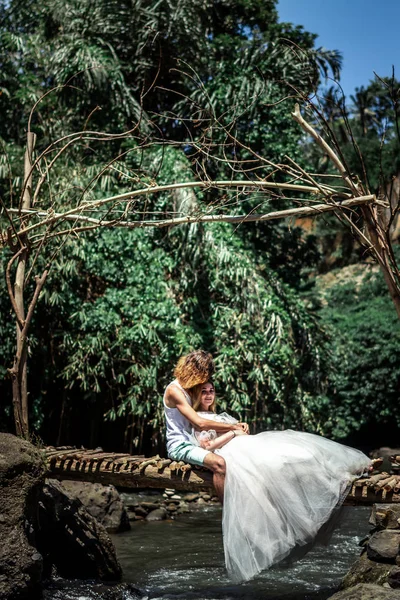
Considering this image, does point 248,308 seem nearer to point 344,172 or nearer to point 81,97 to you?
point 81,97

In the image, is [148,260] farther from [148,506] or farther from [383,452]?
[383,452]

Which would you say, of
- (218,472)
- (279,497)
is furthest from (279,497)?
(218,472)

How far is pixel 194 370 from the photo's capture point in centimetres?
552

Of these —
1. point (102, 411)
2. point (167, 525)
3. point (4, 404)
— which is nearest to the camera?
point (167, 525)

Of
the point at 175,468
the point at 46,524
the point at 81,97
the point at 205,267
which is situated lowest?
the point at 46,524

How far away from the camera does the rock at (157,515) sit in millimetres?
9664

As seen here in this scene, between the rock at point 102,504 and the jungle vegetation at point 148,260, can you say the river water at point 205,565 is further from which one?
the jungle vegetation at point 148,260

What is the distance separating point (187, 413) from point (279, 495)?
3.32ft

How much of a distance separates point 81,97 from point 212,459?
380 inches

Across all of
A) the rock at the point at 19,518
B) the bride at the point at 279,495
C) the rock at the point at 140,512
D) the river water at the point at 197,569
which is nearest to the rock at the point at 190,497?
the rock at the point at 140,512

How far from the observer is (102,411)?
11992 millimetres

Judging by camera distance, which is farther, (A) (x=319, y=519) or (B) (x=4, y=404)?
(B) (x=4, y=404)

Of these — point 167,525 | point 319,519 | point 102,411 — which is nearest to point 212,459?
point 319,519

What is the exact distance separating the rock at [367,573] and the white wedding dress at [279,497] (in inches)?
12.7
